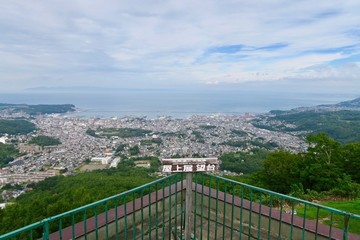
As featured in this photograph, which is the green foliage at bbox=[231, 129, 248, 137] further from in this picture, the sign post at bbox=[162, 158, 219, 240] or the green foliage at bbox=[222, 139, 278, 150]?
the sign post at bbox=[162, 158, 219, 240]

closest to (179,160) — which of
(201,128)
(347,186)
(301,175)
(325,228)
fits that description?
(325,228)

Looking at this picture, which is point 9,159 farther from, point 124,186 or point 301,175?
point 301,175

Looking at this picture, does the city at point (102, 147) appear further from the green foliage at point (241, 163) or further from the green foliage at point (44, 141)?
the green foliage at point (241, 163)

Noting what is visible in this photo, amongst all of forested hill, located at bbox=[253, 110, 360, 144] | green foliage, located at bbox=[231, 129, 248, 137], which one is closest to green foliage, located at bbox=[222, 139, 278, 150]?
green foliage, located at bbox=[231, 129, 248, 137]

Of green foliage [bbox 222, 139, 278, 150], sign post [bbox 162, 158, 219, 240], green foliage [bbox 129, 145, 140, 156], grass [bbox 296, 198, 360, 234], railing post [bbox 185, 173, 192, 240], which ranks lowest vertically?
green foliage [bbox 129, 145, 140, 156]

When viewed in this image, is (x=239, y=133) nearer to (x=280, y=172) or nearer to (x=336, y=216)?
(x=280, y=172)

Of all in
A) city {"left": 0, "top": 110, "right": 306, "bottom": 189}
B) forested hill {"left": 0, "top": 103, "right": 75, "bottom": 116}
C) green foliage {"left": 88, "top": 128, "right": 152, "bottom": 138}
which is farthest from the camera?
forested hill {"left": 0, "top": 103, "right": 75, "bottom": 116}

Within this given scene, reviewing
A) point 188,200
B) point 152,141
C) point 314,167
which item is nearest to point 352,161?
point 314,167
